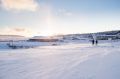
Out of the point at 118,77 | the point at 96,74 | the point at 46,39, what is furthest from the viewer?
the point at 46,39

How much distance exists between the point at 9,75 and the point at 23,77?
47 cm

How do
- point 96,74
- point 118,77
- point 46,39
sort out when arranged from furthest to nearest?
point 46,39
point 96,74
point 118,77

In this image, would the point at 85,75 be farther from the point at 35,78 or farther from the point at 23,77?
the point at 23,77

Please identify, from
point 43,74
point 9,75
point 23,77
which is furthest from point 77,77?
point 9,75

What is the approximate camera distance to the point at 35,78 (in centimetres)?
411

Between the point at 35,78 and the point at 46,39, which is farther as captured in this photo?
the point at 46,39

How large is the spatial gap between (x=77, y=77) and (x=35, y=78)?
0.94 m

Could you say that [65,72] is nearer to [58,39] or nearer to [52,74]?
[52,74]

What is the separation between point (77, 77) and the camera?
4133 mm

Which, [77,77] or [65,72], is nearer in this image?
[77,77]

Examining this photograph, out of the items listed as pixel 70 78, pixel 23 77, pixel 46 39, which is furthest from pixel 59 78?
pixel 46 39

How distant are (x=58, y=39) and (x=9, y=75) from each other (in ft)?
133

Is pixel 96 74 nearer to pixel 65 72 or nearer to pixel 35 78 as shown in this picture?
pixel 65 72

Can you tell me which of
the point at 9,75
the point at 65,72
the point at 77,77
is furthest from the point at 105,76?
the point at 9,75
